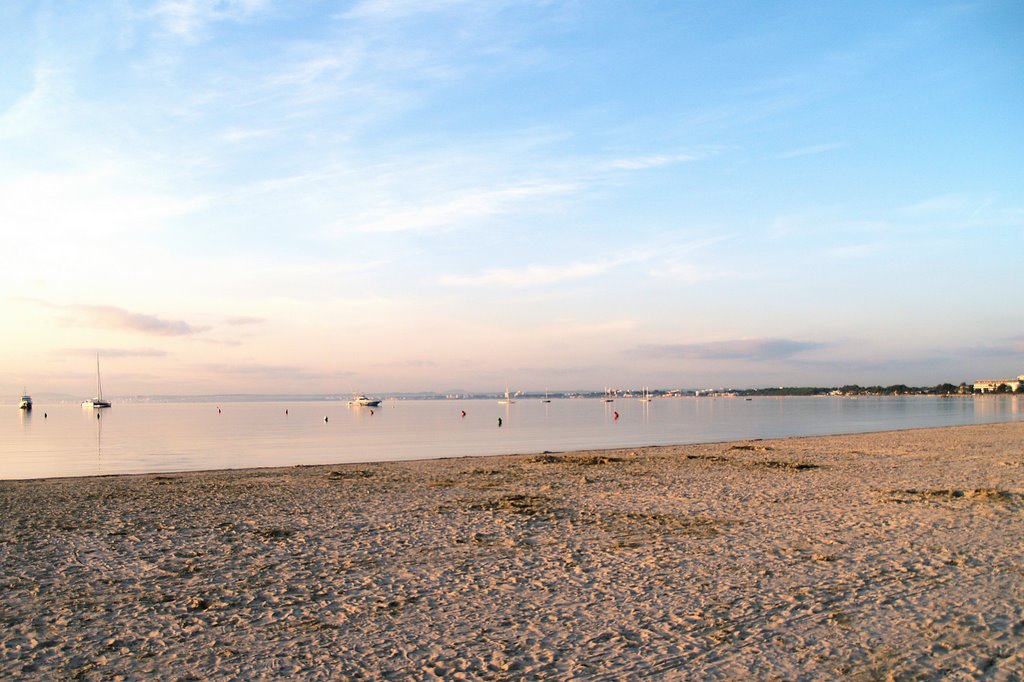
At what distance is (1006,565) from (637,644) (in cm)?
597

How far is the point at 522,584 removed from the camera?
9250mm

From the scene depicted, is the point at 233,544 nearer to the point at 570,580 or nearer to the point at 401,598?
the point at 401,598

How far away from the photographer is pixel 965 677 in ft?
20.3

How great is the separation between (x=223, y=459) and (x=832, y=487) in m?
27.9

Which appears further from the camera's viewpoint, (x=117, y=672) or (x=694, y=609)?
(x=694, y=609)

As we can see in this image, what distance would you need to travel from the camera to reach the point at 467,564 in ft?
33.8

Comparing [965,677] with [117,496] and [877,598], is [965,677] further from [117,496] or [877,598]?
[117,496]

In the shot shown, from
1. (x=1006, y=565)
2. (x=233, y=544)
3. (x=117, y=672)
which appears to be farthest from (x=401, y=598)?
(x=1006, y=565)

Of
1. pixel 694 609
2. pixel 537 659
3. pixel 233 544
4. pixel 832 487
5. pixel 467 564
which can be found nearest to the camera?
pixel 537 659

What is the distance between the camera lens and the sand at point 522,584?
22.0 ft

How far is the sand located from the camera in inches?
264

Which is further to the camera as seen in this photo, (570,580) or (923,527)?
(923,527)

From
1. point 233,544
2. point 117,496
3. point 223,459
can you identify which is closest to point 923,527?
point 233,544

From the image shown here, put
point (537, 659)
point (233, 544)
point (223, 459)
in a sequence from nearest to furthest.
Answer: point (537, 659) < point (233, 544) < point (223, 459)
